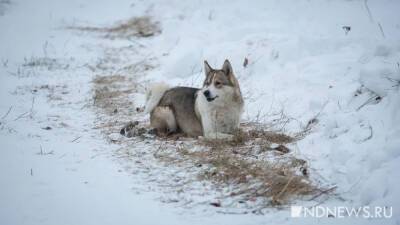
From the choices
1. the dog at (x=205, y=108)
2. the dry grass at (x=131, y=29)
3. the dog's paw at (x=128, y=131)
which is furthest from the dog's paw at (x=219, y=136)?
the dry grass at (x=131, y=29)

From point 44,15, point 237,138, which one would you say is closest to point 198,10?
point 44,15

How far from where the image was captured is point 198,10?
556 inches

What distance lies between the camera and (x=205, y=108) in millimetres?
6508

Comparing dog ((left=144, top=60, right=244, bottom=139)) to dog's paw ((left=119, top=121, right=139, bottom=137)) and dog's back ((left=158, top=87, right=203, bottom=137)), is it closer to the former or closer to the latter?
dog's back ((left=158, top=87, right=203, bottom=137))

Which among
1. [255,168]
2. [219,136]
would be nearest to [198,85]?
[219,136]

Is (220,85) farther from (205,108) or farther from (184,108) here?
(184,108)

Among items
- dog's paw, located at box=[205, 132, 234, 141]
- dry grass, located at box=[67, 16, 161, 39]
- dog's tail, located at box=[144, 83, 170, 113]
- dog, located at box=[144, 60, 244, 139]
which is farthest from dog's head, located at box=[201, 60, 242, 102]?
dry grass, located at box=[67, 16, 161, 39]

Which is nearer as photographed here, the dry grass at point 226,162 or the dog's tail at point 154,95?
the dry grass at point 226,162

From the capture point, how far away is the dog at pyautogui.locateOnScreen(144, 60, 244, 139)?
643 centimetres

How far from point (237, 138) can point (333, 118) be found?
4.49 feet

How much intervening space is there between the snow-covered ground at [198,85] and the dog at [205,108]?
0.88 metres

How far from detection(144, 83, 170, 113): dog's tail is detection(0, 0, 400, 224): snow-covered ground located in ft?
3.31

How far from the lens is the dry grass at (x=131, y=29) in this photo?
14.2 meters

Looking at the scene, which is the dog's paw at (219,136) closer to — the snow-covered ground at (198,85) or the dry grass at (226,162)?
the dry grass at (226,162)
